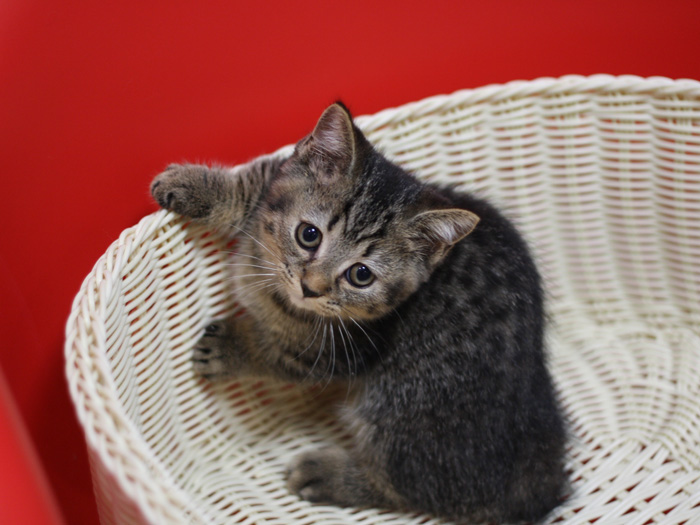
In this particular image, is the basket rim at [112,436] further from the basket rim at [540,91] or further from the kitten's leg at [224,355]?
the basket rim at [540,91]

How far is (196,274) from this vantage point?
1.74 metres

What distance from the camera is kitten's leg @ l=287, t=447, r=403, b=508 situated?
169cm

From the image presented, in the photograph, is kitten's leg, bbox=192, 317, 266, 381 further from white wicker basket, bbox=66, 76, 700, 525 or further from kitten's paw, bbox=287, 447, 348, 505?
kitten's paw, bbox=287, 447, 348, 505

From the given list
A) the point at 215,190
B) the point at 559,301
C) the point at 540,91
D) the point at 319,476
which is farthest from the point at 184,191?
the point at 559,301

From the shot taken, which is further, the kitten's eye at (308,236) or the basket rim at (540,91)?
the basket rim at (540,91)

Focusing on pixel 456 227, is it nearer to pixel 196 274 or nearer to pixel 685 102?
pixel 196 274

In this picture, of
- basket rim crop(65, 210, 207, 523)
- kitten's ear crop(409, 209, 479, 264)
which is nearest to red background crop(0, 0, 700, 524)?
basket rim crop(65, 210, 207, 523)

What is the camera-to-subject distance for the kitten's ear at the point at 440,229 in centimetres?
138

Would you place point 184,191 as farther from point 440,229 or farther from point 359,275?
point 440,229

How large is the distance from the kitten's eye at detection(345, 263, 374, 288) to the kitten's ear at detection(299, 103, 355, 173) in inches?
8.9

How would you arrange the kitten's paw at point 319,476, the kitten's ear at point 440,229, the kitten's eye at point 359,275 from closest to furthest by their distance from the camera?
1. the kitten's ear at point 440,229
2. the kitten's eye at point 359,275
3. the kitten's paw at point 319,476

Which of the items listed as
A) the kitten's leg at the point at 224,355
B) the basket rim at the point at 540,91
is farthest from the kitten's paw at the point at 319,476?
the basket rim at the point at 540,91

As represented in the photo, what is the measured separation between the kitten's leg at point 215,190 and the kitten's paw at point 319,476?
0.67 metres

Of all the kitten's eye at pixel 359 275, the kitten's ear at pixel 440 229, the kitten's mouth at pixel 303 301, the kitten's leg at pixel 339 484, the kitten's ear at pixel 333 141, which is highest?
the kitten's ear at pixel 333 141
